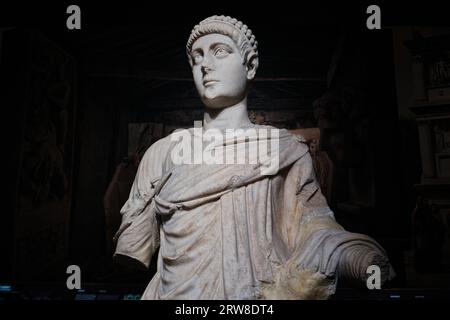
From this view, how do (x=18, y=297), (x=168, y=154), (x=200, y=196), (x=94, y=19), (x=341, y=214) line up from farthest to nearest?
(x=341, y=214), (x=94, y=19), (x=18, y=297), (x=168, y=154), (x=200, y=196)

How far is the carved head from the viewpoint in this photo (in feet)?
8.73

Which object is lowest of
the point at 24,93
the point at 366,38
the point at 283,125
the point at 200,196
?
the point at 200,196

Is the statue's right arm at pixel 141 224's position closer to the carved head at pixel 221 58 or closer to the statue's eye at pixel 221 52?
the carved head at pixel 221 58

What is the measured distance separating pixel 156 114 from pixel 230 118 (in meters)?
2.29

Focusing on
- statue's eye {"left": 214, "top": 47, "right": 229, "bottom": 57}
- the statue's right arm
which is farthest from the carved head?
the statue's right arm

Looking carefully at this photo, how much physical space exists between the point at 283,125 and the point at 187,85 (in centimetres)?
125

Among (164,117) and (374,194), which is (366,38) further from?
(164,117)

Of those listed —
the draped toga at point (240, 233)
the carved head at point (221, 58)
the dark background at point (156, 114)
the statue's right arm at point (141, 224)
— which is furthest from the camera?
the dark background at point (156, 114)

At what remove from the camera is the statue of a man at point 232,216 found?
214 centimetres

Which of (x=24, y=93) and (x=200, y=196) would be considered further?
(x=24, y=93)

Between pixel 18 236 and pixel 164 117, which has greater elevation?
pixel 164 117

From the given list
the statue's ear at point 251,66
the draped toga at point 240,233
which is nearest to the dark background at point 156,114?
the statue's ear at point 251,66

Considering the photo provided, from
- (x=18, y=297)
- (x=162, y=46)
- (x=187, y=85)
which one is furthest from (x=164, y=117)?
(x=18, y=297)

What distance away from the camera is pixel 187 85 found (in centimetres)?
490
